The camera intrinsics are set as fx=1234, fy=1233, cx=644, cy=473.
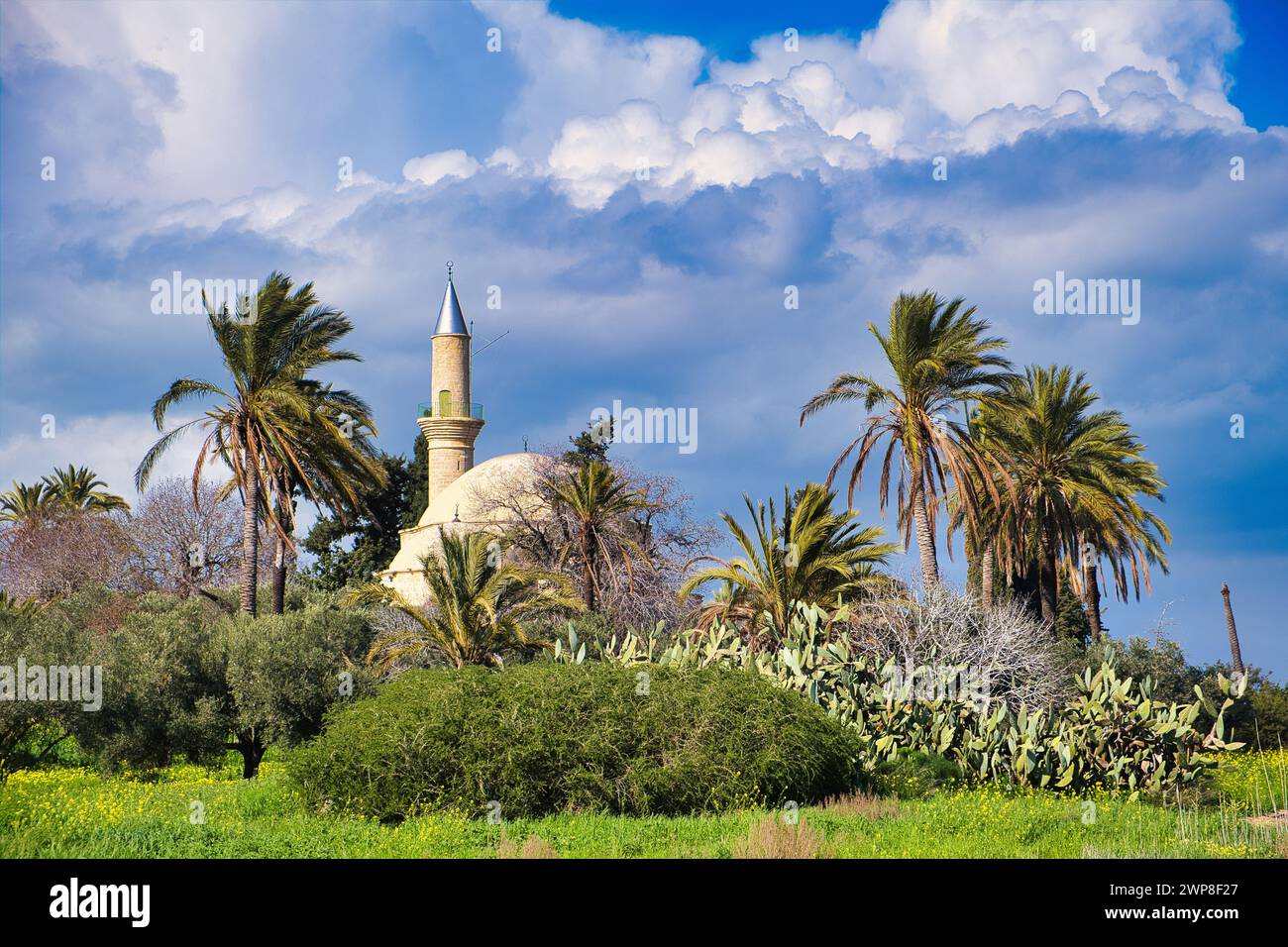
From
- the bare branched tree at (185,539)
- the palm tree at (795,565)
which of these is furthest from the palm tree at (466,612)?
the bare branched tree at (185,539)

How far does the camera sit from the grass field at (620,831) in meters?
10.5

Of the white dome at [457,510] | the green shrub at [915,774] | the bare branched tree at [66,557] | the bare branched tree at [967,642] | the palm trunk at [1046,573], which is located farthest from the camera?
the bare branched tree at [66,557]

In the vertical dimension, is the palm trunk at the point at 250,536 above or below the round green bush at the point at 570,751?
above

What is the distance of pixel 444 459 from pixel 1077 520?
24311 millimetres

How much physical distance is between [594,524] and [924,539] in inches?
295

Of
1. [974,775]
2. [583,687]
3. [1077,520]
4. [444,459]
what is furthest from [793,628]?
[444,459]

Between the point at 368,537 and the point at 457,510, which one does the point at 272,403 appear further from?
the point at 368,537

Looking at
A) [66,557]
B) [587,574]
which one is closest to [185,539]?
[66,557]

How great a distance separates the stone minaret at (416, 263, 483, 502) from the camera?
159ft

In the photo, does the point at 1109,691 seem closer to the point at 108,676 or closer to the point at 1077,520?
the point at 108,676

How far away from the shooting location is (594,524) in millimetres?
28703

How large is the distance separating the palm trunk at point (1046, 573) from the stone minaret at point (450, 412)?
78.9 ft

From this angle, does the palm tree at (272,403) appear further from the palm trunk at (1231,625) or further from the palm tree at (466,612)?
the palm trunk at (1231,625)

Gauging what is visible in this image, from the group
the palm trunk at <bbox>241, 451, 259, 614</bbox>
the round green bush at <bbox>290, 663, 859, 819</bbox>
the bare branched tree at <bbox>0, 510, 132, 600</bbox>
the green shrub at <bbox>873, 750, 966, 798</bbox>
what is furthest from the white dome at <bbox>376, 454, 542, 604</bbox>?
the round green bush at <bbox>290, 663, 859, 819</bbox>
